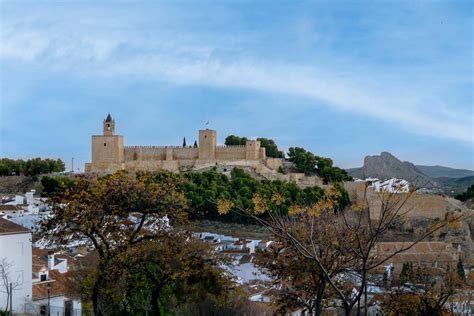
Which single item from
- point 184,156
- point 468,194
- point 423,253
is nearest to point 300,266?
point 423,253

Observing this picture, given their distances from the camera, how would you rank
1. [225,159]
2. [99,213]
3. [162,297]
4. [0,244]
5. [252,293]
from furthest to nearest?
[225,159] → [252,293] → [162,297] → [0,244] → [99,213]

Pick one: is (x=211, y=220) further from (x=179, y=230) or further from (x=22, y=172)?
(x=179, y=230)

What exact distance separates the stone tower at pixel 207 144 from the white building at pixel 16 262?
4674cm

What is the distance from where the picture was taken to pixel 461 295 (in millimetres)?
15805

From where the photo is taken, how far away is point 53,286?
59.0ft

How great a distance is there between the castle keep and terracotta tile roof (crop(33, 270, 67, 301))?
42329mm

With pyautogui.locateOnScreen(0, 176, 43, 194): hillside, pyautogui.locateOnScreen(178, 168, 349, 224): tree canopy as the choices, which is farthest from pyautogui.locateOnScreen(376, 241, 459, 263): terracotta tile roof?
pyautogui.locateOnScreen(0, 176, 43, 194): hillside

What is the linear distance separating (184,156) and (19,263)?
158ft

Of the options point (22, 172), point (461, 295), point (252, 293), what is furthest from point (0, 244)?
point (22, 172)

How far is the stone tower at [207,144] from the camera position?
2461 inches

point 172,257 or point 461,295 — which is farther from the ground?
point 172,257

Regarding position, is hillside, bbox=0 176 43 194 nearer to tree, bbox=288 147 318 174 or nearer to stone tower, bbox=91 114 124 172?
stone tower, bbox=91 114 124 172

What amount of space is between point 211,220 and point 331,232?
36.7 metres

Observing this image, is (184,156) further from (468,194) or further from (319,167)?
(468,194)
